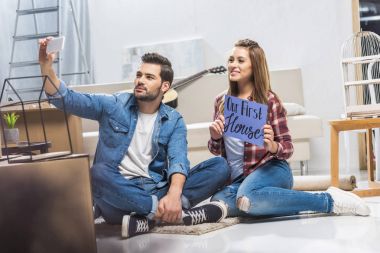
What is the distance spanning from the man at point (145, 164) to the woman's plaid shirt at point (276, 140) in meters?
0.09

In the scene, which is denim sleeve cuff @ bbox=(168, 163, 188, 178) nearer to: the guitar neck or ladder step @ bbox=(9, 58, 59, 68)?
the guitar neck

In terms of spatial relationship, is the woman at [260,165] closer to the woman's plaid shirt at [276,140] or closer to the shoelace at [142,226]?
the woman's plaid shirt at [276,140]

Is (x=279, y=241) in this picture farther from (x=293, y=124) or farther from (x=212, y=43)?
(x=212, y=43)

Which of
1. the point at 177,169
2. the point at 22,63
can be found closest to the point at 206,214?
the point at 177,169

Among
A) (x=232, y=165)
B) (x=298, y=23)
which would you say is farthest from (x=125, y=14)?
(x=232, y=165)

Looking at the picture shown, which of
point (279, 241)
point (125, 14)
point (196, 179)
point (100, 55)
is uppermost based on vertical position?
point (125, 14)

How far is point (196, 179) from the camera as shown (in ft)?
7.33

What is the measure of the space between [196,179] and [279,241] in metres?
0.50

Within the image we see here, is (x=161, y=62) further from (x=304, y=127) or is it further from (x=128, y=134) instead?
(x=304, y=127)

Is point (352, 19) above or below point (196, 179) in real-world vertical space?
above

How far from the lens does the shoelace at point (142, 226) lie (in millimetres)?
2063

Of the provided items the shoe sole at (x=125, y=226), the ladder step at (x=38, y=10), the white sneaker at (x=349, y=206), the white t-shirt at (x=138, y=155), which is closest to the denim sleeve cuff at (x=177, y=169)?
the white t-shirt at (x=138, y=155)

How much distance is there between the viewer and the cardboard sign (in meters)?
2.08

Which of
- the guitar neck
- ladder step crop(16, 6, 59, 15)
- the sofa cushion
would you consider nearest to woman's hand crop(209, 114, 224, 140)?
the sofa cushion
